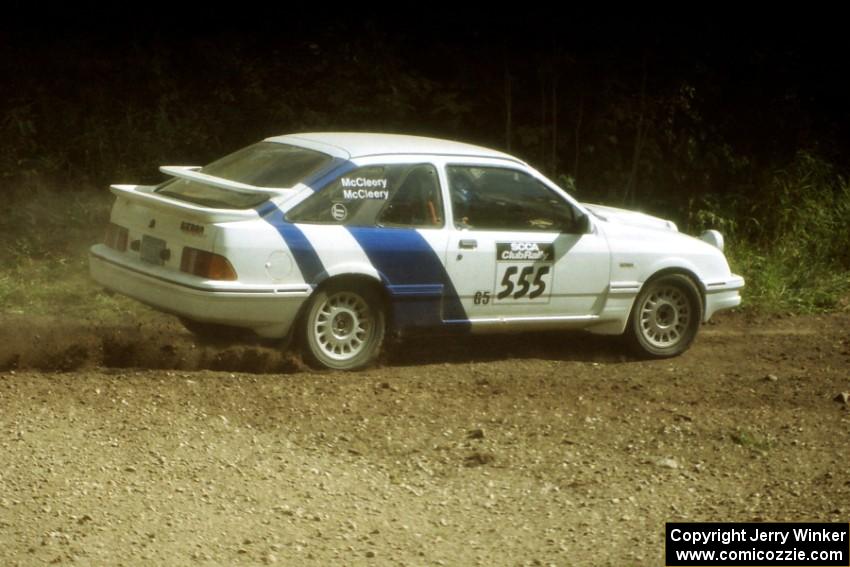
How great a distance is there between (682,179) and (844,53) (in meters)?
2.92

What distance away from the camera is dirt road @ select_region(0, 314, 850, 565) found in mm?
6188

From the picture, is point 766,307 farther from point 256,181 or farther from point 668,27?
point 256,181

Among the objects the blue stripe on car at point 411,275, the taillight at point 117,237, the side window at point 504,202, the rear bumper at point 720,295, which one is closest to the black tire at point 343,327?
the blue stripe on car at point 411,275

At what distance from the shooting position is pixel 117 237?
9523 mm

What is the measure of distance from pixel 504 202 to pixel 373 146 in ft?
3.30

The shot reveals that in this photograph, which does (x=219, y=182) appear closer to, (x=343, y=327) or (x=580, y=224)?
(x=343, y=327)

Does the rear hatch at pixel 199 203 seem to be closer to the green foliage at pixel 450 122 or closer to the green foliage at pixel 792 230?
the green foliage at pixel 450 122

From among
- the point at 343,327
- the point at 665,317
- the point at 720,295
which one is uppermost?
the point at 720,295

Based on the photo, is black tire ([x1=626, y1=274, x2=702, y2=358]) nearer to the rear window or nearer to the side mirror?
the side mirror

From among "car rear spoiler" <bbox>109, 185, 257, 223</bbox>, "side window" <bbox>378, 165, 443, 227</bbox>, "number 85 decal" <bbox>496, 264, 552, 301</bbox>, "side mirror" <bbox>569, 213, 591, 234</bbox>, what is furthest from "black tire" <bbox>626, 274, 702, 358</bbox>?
"car rear spoiler" <bbox>109, 185, 257, 223</bbox>

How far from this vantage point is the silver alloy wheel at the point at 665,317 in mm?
10664

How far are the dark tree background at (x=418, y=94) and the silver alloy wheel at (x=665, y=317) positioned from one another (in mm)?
4446

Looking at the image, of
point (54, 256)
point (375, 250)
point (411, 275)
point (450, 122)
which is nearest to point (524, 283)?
point (411, 275)

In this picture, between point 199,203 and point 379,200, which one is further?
point 379,200
